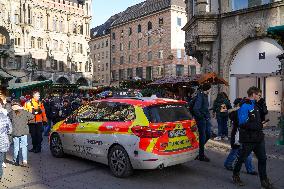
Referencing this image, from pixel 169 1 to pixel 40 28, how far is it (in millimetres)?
Result: 21276

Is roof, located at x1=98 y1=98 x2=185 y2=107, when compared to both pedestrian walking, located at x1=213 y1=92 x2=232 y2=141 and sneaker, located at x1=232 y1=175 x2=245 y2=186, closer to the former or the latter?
sneaker, located at x1=232 y1=175 x2=245 y2=186

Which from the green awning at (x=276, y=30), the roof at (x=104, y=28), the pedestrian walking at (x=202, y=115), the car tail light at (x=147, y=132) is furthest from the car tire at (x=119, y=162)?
the roof at (x=104, y=28)

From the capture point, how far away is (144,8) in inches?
2477

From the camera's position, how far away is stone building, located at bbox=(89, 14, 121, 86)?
7475cm

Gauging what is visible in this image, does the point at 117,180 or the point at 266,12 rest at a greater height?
the point at 266,12

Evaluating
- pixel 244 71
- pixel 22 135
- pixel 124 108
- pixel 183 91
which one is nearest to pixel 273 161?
pixel 124 108

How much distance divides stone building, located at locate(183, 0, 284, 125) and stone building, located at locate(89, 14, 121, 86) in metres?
56.7

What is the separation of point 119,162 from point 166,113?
1510 mm

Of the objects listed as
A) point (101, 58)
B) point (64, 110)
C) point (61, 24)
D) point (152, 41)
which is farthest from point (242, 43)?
point (101, 58)

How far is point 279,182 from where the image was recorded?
7273mm

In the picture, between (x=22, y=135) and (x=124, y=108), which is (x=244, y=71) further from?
(x=22, y=135)

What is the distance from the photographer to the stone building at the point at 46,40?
49375 millimetres

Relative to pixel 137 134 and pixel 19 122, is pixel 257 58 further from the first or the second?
pixel 19 122

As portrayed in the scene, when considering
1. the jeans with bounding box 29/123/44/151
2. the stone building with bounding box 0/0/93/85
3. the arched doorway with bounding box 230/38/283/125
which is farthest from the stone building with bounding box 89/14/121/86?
the jeans with bounding box 29/123/44/151
